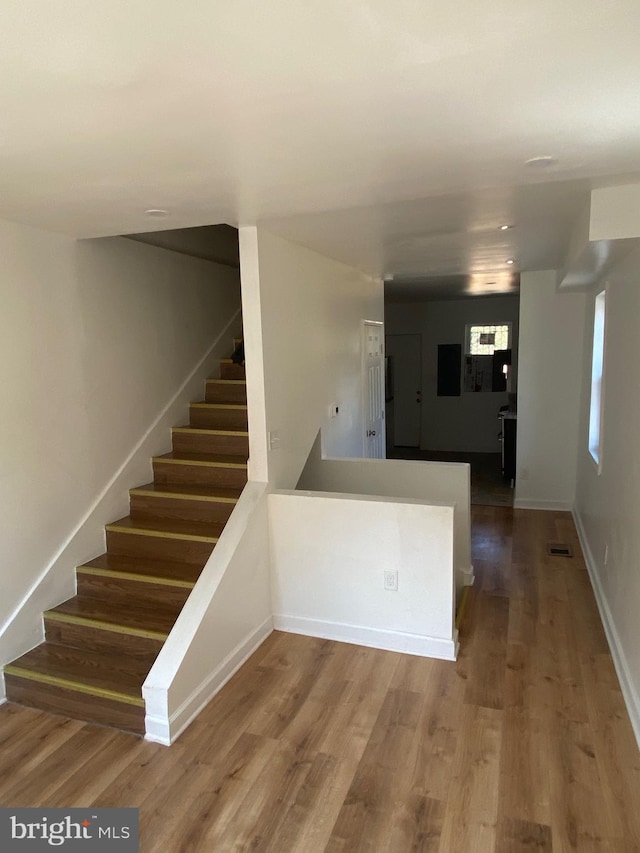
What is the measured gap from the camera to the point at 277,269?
3482mm

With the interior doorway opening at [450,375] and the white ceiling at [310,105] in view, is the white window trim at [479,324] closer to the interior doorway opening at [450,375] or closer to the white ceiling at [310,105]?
the interior doorway opening at [450,375]

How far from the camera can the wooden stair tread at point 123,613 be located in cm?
301

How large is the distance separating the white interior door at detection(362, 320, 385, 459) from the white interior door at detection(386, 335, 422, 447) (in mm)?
3144

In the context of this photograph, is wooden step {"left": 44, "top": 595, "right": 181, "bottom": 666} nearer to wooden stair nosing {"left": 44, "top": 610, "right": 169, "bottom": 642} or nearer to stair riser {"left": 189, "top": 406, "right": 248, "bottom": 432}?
wooden stair nosing {"left": 44, "top": 610, "right": 169, "bottom": 642}

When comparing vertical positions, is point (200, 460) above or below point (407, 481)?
above

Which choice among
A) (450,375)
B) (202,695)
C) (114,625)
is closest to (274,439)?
(114,625)

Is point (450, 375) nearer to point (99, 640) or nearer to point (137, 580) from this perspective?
point (137, 580)

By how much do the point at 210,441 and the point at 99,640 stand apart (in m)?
1.53

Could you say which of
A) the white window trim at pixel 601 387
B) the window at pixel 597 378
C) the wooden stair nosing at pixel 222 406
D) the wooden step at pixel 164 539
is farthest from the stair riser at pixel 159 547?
the window at pixel 597 378

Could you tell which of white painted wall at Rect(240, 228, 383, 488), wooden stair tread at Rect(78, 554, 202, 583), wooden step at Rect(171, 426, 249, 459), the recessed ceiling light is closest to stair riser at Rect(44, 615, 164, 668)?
wooden stair tread at Rect(78, 554, 202, 583)

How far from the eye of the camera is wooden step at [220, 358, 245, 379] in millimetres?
4684

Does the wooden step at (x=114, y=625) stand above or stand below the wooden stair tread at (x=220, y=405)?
below

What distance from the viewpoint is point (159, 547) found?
137 inches

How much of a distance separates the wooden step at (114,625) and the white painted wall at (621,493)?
2316 mm
